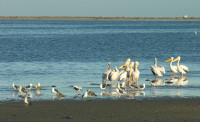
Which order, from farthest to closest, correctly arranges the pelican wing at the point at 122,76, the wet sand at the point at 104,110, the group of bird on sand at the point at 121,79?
the pelican wing at the point at 122,76, the group of bird on sand at the point at 121,79, the wet sand at the point at 104,110

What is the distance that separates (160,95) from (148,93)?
2.10ft

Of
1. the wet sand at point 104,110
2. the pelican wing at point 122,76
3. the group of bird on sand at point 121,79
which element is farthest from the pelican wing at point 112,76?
the wet sand at point 104,110

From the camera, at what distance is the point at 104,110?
12.5 m

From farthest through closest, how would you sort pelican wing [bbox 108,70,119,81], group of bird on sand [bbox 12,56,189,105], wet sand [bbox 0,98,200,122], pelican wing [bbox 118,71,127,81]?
pelican wing [bbox 108,70,119,81] < pelican wing [bbox 118,71,127,81] < group of bird on sand [bbox 12,56,189,105] < wet sand [bbox 0,98,200,122]

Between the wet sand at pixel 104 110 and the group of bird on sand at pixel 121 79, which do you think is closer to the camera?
the wet sand at pixel 104 110

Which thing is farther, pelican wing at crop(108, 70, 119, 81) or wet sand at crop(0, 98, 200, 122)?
pelican wing at crop(108, 70, 119, 81)

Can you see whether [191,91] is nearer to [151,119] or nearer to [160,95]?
[160,95]

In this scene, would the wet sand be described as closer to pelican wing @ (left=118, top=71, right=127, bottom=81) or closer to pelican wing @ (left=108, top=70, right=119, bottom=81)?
pelican wing @ (left=118, top=71, right=127, bottom=81)

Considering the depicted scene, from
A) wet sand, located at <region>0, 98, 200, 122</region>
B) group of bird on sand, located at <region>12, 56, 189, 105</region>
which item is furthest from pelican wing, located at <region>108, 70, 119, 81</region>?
wet sand, located at <region>0, 98, 200, 122</region>

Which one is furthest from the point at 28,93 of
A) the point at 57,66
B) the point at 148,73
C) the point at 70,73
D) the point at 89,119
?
the point at 57,66

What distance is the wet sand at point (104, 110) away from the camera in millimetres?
11500

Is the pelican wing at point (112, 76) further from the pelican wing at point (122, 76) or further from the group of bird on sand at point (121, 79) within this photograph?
the pelican wing at point (122, 76)

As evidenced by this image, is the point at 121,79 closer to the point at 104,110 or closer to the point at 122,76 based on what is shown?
the point at 122,76

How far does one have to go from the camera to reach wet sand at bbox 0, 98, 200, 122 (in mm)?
11500
